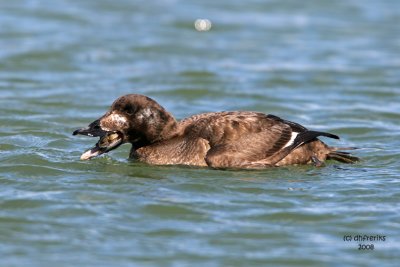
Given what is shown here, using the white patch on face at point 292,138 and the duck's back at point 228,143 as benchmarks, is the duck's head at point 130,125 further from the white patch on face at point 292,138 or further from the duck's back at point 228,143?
the white patch on face at point 292,138

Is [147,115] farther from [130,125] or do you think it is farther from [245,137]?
[245,137]

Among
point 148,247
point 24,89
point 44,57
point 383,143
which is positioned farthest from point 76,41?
point 148,247

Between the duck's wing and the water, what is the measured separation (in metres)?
0.21

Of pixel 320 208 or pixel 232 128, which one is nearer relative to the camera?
pixel 320 208

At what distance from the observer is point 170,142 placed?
11320mm

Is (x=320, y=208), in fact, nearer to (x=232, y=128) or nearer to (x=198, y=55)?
(x=232, y=128)

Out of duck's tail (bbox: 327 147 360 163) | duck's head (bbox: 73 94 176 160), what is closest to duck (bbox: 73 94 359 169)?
duck's head (bbox: 73 94 176 160)

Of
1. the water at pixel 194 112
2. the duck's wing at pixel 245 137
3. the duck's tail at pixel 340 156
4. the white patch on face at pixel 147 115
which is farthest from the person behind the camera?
the duck's tail at pixel 340 156

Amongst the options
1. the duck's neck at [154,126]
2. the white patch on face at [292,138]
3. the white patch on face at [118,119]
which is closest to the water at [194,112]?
the white patch on face at [292,138]

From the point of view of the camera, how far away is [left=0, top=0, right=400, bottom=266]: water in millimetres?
8734

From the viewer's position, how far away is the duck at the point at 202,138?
36.2 ft

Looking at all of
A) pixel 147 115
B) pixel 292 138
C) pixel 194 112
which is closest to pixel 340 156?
pixel 292 138

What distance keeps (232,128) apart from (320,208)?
1.80 metres

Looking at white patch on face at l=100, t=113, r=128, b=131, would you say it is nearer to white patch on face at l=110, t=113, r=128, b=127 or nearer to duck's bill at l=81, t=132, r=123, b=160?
white patch on face at l=110, t=113, r=128, b=127
